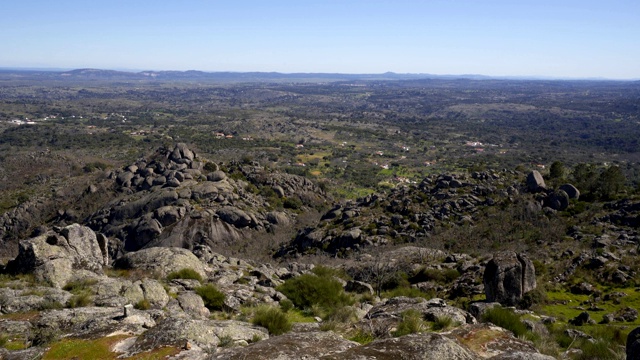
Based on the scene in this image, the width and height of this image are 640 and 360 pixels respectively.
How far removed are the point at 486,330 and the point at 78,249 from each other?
20.2 metres

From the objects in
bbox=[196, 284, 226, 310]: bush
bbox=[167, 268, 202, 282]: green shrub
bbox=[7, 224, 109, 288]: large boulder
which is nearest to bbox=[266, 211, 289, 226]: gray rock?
bbox=[167, 268, 202, 282]: green shrub

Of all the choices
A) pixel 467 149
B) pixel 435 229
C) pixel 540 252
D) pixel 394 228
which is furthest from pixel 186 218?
pixel 467 149

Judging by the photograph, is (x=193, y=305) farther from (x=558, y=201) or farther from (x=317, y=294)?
(x=558, y=201)

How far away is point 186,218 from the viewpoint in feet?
171

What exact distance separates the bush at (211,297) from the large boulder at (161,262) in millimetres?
5328

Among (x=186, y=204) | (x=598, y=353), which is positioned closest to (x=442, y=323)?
(x=598, y=353)

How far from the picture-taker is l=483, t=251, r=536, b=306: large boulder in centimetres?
2161

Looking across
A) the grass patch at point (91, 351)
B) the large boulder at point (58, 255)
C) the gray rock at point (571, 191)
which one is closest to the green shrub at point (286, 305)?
the grass patch at point (91, 351)

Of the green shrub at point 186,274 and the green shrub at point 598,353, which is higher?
the green shrub at point 598,353

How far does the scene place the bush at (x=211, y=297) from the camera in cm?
1747

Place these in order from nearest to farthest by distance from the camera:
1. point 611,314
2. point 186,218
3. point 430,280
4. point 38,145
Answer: point 611,314
point 430,280
point 186,218
point 38,145

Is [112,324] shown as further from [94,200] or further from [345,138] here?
[345,138]

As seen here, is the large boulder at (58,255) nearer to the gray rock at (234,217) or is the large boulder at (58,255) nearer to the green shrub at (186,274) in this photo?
the green shrub at (186,274)

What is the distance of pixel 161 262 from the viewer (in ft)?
77.4
